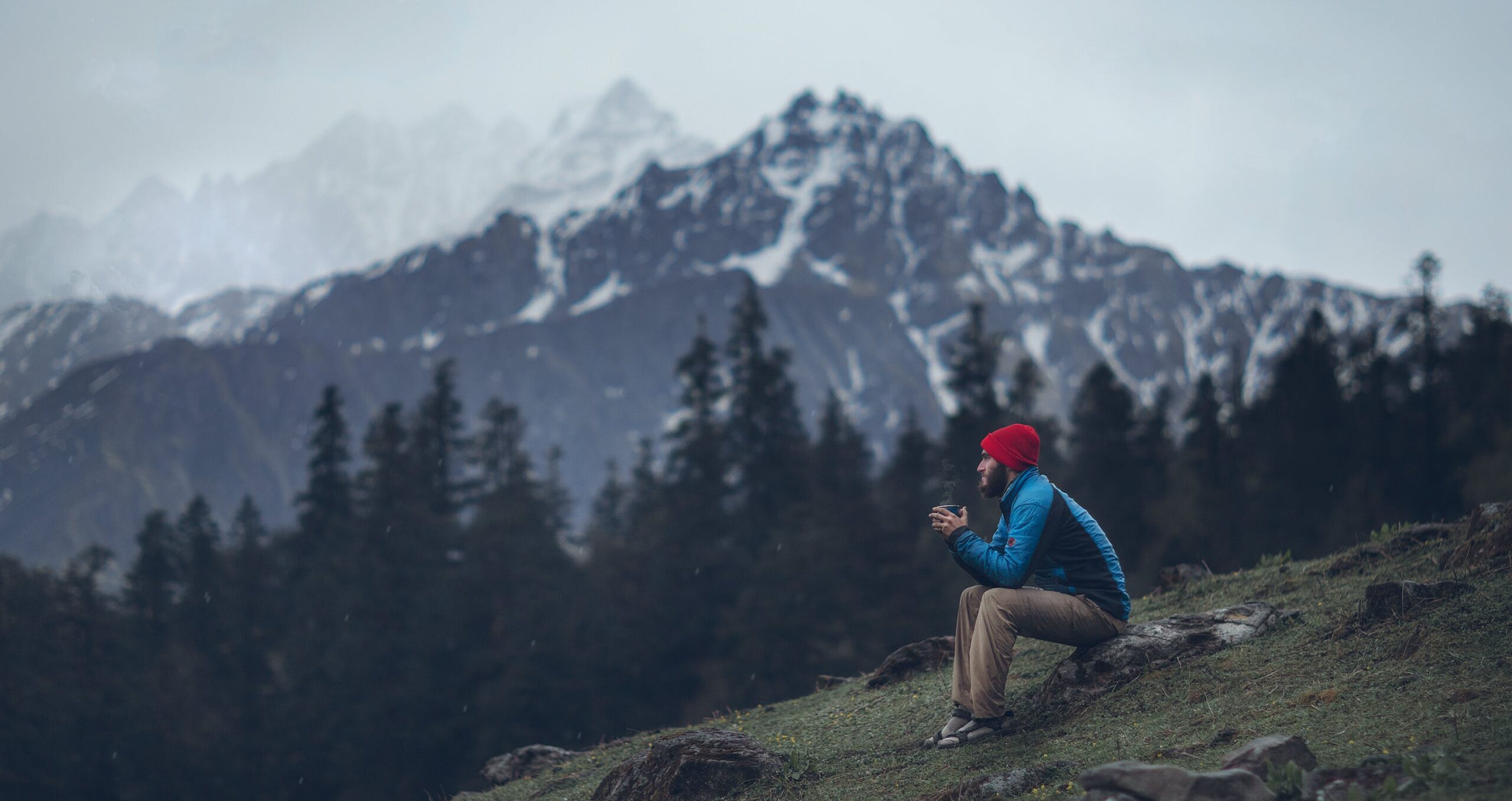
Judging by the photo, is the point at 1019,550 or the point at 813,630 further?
the point at 813,630

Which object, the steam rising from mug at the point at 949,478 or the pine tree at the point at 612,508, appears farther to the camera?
the pine tree at the point at 612,508

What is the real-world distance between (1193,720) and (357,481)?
46.4 m

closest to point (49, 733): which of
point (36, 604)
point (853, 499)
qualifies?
point (36, 604)

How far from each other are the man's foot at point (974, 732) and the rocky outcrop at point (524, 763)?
17.2 feet

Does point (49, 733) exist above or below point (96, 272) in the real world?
below

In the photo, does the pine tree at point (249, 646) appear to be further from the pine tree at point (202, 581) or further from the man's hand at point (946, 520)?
the man's hand at point (946, 520)

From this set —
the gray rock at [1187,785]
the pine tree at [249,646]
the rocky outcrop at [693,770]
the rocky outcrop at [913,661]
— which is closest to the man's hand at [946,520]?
the gray rock at [1187,785]

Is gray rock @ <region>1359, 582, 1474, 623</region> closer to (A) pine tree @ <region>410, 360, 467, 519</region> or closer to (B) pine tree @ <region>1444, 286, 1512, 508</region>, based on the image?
(B) pine tree @ <region>1444, 286, 1512, 508</region>

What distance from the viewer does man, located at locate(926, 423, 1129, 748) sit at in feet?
22.7

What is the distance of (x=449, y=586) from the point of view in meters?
41.2

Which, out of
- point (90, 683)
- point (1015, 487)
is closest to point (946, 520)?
point (1015, 487)

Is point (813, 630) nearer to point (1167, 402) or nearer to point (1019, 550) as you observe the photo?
point (1019, 550)

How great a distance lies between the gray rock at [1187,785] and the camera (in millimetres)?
4770

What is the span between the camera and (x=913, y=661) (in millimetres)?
10508
